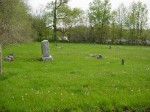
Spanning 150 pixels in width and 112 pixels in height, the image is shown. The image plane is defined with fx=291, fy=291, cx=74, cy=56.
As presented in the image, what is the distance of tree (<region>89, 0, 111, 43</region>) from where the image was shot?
299 feet

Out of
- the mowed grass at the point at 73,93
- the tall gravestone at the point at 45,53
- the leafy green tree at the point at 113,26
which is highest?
the leafy green tree at the point at 113,26

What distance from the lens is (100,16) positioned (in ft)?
299

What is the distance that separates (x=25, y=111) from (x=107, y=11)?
83.6 m

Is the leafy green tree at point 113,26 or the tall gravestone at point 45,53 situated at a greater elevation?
the leafy green tree at point 113,26

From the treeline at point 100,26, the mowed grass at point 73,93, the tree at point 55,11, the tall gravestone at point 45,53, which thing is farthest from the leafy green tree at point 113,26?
the mowed grass at point 73,93

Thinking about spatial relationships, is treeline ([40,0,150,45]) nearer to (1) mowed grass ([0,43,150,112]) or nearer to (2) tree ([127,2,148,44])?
(2) tree ([127,2,148,44])

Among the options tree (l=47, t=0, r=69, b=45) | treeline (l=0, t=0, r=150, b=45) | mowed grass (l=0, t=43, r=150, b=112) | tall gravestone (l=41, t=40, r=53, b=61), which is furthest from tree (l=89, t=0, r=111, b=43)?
mowed grass (l=0, t=43, r=150, b=112)

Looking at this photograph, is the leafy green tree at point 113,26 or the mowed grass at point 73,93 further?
the leafy green tree at point 113,26

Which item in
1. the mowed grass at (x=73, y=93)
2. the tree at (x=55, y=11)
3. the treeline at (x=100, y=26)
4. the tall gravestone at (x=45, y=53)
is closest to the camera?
the mowed grass at (x=73, y=93)

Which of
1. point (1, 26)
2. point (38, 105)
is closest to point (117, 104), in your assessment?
point (38, 105)

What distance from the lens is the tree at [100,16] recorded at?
91.2 metres

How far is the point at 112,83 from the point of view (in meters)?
17.2

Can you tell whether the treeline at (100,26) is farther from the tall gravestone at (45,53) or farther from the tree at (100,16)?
the tall gravestone at (45,53)

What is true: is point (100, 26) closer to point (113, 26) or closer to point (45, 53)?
point (113, 26)
